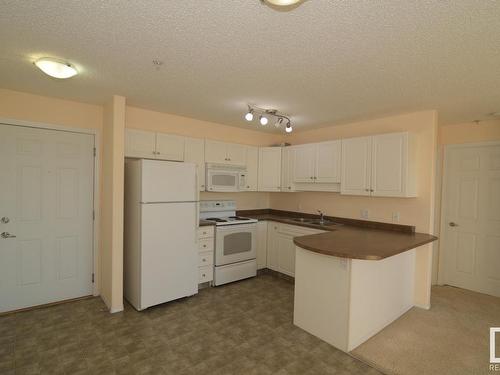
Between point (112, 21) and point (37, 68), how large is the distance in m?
1.23

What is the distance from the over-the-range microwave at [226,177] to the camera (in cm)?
400

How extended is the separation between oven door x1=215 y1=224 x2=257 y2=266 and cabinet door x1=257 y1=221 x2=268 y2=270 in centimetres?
17

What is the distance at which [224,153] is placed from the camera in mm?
4215

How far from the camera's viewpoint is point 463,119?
3570 mm

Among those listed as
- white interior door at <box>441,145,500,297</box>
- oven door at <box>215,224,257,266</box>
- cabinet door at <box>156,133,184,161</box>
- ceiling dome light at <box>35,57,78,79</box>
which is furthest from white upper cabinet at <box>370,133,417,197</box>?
ceiling dome light at <box>35,57,78,79</box>

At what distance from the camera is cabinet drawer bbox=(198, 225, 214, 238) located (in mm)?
3641

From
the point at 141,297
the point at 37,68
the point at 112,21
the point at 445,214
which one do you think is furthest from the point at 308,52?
the point at 445,214

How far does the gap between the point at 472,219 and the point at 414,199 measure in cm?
125

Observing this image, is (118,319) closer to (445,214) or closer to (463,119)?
(445,214)

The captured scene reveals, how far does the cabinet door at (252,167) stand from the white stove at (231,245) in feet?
1.93

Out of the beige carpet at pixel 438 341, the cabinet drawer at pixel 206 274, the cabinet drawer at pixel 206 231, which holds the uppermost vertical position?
the cabinet drawer at pixel 206 231

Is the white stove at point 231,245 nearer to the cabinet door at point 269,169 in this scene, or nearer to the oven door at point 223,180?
the oven door at point 223,180

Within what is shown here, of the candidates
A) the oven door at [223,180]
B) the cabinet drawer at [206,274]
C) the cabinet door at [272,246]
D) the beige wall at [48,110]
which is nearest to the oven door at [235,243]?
the cabinet drawer at [206,274]

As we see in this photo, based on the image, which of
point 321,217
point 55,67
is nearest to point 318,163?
point 321,217
